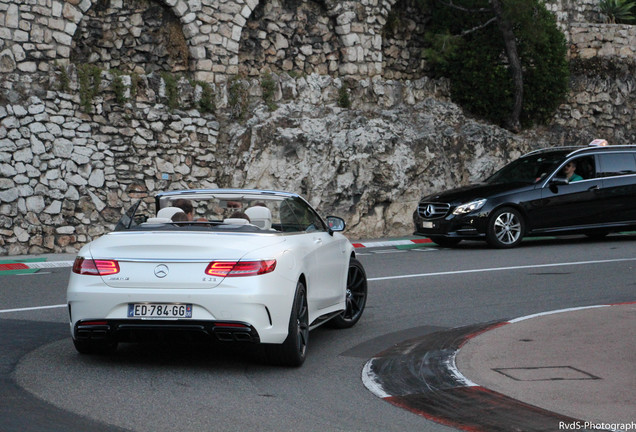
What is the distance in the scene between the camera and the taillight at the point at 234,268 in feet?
24.3

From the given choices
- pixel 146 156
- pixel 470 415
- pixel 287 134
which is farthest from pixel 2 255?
pixel 470 415

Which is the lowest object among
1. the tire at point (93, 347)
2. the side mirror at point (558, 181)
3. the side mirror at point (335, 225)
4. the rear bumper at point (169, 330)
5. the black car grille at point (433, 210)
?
the tire at point (93, 347)

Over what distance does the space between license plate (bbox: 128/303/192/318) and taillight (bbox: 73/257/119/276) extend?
320 mm

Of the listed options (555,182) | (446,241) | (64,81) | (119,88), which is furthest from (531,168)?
(64,81)

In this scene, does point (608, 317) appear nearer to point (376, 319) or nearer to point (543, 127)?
point (376, 319)

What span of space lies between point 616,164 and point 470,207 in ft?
11.0

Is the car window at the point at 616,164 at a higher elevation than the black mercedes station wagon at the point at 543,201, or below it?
higher

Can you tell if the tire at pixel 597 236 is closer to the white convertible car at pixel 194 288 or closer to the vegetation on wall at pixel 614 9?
the vegetation on wall at pixel 614 9

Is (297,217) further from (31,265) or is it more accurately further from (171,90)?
(171,90)

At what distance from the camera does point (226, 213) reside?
28.8 feet

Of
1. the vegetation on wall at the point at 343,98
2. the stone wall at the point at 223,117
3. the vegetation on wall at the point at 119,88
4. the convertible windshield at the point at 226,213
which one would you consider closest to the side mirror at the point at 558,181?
the stone wall at the point at 223,117

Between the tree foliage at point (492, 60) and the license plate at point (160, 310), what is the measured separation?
1886 cm

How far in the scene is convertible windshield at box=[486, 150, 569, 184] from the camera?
62.1 ft

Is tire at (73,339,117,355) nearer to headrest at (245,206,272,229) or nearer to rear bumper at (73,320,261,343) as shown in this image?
rear bumper at (73,320,261,343)
